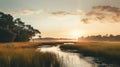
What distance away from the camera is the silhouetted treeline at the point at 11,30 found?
153 ft

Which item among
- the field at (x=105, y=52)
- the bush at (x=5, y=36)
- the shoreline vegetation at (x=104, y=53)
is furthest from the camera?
the bush at (x=5, y=36)

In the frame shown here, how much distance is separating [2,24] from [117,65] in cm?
3961

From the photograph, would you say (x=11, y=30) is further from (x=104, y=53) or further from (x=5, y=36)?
(x=104, y=53)

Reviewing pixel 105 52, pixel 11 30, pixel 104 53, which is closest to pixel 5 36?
pixel 11 30

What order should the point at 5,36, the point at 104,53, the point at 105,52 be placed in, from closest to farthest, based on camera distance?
1. the point at 104,53
2. the point at 105,52
3. the point at 5,36

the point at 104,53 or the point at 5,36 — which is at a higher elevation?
the point at 5,36

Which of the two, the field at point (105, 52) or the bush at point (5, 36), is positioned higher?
the bush at point (5, 36)

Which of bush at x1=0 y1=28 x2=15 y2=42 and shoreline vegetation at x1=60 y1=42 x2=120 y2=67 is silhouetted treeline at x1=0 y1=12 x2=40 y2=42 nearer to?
bush at x1=0 y1=28 x2=15 y2=42

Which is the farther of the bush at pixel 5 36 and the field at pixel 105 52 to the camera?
the bush at pixel 5 36

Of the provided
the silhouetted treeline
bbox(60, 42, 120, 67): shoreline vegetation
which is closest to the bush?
the silhouetted treeline

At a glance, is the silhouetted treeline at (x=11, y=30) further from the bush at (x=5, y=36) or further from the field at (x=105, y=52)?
the field at (x=105, y=52)

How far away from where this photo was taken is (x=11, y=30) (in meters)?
54.2

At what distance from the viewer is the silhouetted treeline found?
153ft

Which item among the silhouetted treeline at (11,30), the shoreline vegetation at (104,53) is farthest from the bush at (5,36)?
the shoreline vegetation at (104,53)
